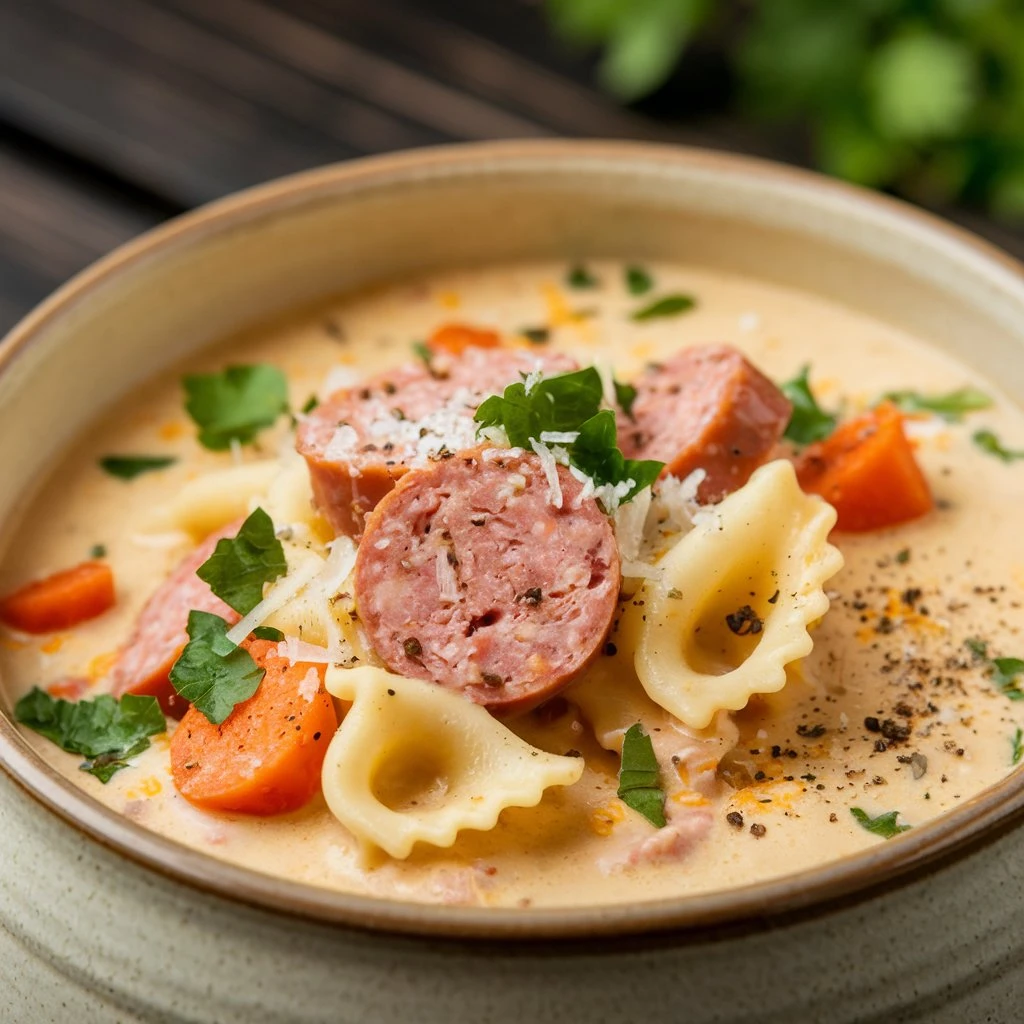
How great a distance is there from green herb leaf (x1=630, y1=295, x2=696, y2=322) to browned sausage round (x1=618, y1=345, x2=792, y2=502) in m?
0.80

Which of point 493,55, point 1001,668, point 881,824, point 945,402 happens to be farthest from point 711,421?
point 493,55

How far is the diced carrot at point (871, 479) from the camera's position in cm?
339

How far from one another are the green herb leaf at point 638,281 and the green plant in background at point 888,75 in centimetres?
152

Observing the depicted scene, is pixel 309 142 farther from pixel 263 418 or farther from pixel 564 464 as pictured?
pixel 564 464

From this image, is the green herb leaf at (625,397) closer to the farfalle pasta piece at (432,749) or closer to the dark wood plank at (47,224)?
the farfalle pasta piece at (432,749)

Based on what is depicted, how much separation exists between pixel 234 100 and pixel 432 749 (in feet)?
12.9

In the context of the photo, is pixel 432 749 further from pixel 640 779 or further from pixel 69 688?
pixel 69 688

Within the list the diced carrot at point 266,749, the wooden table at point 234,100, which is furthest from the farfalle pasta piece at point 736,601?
the wooden table at point 234,100

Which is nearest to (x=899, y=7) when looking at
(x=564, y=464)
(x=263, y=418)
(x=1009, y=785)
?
(x=263, y=418)

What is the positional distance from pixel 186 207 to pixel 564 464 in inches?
128

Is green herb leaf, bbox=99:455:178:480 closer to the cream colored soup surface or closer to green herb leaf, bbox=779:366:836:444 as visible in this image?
the cream colored soup surface

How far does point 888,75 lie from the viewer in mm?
5551

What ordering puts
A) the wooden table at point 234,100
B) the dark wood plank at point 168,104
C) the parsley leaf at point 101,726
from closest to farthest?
the parsley leaf at point 101,726 → the wooden table at point 234,100 → the dark wood plank at point 168,104

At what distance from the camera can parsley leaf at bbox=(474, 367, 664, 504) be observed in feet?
9.23
